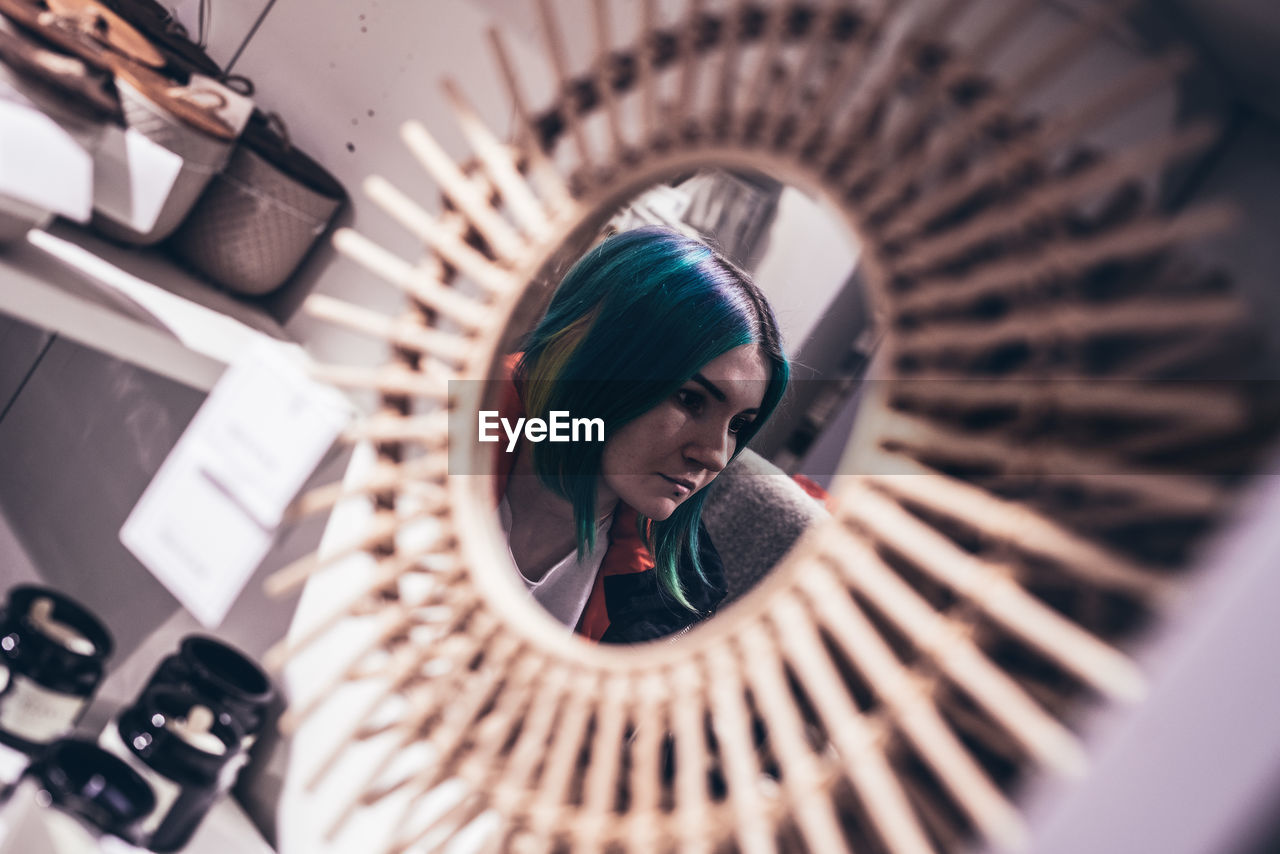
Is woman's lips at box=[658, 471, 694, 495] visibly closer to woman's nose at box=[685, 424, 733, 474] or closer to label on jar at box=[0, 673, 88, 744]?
woman's nose at box=[685, 424, 733, 474]

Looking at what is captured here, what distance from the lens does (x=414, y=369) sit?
0.45 meters

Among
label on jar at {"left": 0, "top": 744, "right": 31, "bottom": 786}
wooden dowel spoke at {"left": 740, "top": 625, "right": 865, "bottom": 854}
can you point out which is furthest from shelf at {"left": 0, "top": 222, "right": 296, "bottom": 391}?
wooden dowel spoke at {"left": 740, "top": 625, "right": 865, "bottom": 854}

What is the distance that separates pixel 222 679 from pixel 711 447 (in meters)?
0.44

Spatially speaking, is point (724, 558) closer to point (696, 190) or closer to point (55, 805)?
point (696, 190)

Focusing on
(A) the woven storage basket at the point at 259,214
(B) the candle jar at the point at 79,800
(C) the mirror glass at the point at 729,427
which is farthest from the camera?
(A) the woven storage basket at the point at 259,214

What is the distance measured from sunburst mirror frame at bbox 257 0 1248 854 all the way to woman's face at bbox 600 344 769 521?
0.08 metres

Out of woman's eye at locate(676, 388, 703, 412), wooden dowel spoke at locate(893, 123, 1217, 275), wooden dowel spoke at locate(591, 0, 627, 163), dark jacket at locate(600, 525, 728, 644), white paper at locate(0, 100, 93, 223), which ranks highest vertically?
wooden dowel spoke at locate(893, 123, 1217, 275)

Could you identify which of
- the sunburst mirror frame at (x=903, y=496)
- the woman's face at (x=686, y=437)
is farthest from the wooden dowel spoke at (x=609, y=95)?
the woman's face at (x=686, y=437)

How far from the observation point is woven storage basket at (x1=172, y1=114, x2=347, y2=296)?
2.06 ft

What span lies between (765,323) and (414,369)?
8.3 inches

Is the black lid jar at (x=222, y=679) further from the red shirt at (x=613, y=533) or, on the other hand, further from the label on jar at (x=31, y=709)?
the red shirt at (x=613, y=533)

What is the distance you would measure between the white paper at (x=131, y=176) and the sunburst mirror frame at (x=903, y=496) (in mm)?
366

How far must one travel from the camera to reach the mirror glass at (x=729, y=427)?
1.22 ft

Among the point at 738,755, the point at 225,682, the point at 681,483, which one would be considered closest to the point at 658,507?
the point at 681,483
